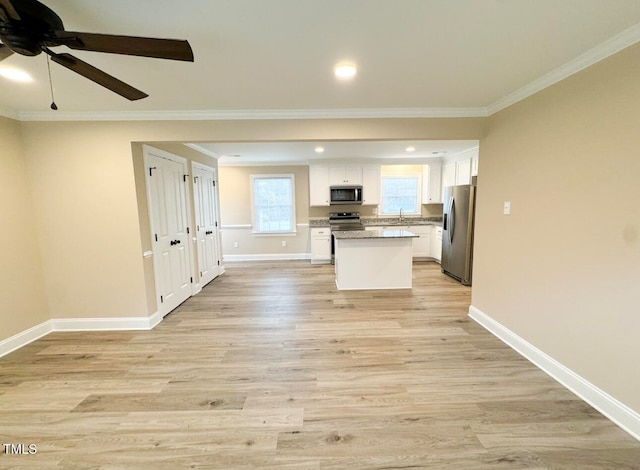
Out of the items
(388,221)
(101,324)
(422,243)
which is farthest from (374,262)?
(101,324)

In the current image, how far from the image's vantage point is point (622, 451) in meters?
Result: 1.57

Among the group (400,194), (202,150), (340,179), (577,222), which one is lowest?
(577,222)

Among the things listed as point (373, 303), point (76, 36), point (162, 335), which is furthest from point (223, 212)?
point (76, 36)

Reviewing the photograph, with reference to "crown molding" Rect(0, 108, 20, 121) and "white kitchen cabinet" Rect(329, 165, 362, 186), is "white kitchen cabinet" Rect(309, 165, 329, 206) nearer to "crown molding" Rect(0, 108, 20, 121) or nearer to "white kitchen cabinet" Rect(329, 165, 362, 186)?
"white kitchen cabinet" Rect(329, 165, 362, 186)

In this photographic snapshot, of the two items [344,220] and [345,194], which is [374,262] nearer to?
[344,220]

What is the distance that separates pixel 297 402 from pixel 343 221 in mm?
4812

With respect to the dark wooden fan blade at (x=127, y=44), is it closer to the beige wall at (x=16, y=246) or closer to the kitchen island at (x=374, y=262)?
the beige wall at (x=16, y=246)

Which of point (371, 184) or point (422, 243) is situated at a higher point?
point (371, 184)

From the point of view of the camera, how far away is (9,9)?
1.10m

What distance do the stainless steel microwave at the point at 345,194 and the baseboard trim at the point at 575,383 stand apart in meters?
3.94

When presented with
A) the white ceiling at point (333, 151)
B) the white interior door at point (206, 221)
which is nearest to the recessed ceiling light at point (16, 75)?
the white ceiling at point (333, 151)

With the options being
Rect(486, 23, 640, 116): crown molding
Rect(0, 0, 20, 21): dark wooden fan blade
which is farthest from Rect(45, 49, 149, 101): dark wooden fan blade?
Rect(486, 23, 640, 116): crown molding

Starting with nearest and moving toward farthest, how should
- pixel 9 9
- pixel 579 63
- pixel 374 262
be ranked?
pixel 9 9 < pixel 579 63 < pixel 374 262

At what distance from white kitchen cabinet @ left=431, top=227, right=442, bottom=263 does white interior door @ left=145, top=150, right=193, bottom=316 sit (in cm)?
512
